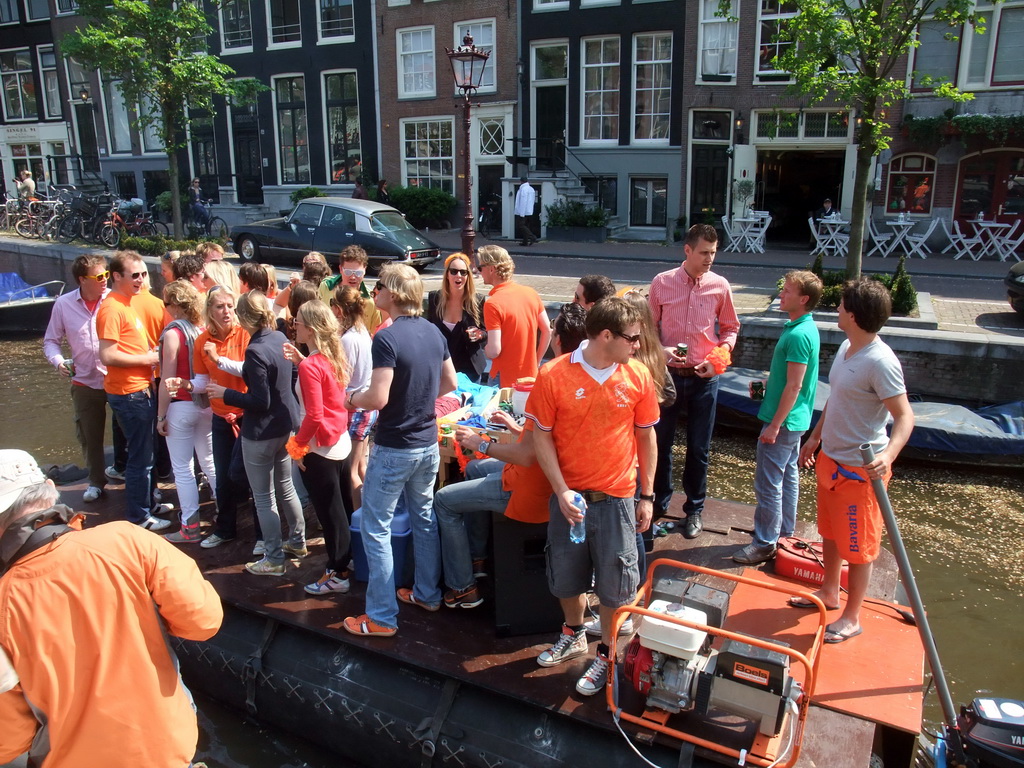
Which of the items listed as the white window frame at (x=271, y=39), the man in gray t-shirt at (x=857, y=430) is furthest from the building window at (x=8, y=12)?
the man in gray t-shirt at (x=857, y=430)

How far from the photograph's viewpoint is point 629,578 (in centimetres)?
326

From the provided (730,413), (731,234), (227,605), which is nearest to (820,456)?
(227,605)

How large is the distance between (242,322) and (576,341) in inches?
67.3

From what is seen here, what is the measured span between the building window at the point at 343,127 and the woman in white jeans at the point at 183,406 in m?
19.5

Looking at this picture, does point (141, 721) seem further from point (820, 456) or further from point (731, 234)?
point (731, 234)

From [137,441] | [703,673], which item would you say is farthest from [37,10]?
[703,673]

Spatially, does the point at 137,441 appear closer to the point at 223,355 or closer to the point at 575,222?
the point at 223,355

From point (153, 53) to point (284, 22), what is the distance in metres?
9.01

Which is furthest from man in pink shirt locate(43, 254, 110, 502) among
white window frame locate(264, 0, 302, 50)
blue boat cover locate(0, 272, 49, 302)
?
white window frame locate(264, 0, 302, 50)

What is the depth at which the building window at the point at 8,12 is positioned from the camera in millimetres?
29125

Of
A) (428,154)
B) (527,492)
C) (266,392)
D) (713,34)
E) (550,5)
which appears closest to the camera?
(527,492)

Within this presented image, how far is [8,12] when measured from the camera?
29297mm

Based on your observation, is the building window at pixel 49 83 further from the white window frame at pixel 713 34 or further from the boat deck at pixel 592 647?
the boat deck at pixel 592 647

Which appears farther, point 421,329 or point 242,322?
point 242,322
